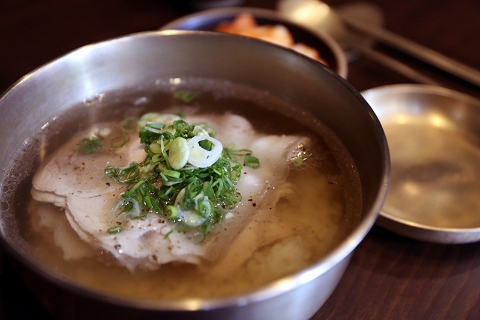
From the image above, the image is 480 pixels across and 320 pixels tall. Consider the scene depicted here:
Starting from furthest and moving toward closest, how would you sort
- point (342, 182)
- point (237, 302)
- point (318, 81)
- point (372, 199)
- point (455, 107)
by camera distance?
point (455, 107) < point (318, 81) < point (342, 182) < point (372, 199) < point (237, 302)

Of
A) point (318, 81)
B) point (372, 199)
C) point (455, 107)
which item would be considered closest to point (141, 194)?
point (372, 199)

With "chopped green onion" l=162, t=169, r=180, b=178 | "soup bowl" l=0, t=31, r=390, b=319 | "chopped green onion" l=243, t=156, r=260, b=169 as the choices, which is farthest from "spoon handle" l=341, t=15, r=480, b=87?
"chopped green onion" l=162, t=169, r=180, b=178

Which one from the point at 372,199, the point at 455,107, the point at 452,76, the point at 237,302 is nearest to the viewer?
the point at 237,302

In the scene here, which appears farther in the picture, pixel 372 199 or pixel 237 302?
pixel 372 199

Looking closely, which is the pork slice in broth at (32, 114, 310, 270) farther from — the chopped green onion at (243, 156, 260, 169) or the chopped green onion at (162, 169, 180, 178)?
the chopped green onion at (162, 169, 180, 178)

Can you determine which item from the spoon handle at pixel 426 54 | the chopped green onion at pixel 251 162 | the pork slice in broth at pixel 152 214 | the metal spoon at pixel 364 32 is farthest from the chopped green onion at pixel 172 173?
the spoon handle at pixel 426 54

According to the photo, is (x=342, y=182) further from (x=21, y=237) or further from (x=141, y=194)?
(x=21, y=237)

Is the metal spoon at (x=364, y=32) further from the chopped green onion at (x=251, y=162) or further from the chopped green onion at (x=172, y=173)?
the chopped green onion at (x=172, y=173)
